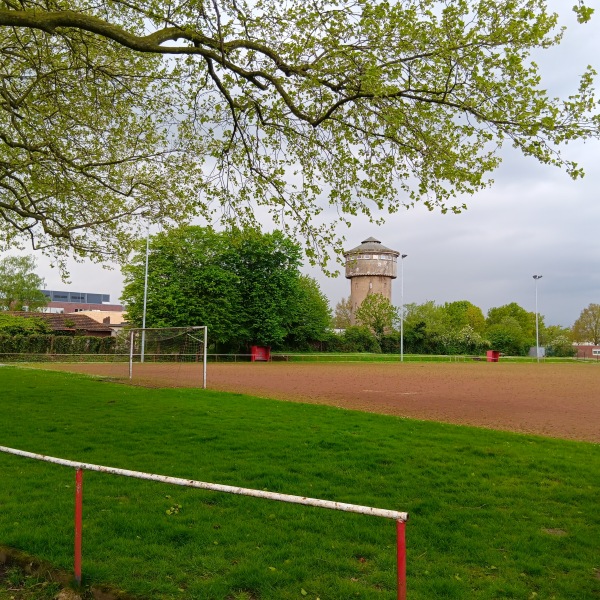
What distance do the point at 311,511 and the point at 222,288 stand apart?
1744 inches

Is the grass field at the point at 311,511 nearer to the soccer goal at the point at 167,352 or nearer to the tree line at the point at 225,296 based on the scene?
the soccer goal at the point at 167,352

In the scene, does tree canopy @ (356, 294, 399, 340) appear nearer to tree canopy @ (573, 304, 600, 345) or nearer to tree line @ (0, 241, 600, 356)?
tree line @ (0, 241, 600, 356)

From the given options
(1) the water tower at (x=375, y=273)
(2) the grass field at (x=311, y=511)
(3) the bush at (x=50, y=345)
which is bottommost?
(2) the grass field at (x=311, y=511)

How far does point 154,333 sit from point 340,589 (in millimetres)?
20452

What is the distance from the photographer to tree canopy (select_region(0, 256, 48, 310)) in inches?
2953

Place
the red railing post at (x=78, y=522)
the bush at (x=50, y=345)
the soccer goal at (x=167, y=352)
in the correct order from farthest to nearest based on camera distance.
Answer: the bush at (x=50, y=345) < the soccer goal at (x=167, y=352) < the red railing post at (x=78, y=522)

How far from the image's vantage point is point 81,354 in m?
42.2

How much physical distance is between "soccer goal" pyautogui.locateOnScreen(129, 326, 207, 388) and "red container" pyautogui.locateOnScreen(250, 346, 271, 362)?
27.1m

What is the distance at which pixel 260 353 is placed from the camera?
52.0 metres

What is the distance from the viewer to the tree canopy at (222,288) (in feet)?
159

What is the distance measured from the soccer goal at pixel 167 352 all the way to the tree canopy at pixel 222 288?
23754mm

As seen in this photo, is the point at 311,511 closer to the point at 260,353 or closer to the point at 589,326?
the point at 260,353

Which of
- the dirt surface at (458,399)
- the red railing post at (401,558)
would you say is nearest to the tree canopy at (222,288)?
the dirt surface at (458,399)

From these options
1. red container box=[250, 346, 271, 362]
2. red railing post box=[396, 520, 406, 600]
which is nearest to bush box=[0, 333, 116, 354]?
red container box=[250, 346, 271, 362]
